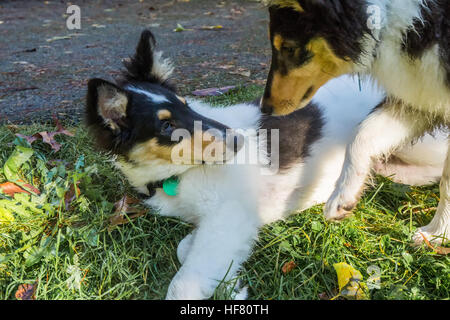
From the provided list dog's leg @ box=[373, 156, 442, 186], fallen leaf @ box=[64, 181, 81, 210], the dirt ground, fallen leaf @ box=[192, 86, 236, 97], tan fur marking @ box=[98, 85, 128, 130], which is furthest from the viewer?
the dirt ground

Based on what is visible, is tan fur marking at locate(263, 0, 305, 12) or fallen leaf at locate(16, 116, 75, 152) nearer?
tan fur marking at locate(263, 0, 305, 12)

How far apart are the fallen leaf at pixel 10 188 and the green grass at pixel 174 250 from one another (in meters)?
0.15

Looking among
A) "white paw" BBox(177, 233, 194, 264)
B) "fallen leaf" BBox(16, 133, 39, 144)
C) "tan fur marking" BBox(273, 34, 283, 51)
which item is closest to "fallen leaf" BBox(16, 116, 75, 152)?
"fallen leaf" BBox(16, 133, 39, 144)

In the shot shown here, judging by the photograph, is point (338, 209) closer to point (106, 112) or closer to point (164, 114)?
point (164, 114)

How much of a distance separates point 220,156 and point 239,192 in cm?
25

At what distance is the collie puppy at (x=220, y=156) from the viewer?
2.16 m

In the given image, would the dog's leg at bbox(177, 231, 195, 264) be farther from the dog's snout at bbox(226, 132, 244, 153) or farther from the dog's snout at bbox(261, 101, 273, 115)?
the dog's snout at bbox(261, 101, 273, 115)

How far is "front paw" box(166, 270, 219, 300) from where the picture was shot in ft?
6.54

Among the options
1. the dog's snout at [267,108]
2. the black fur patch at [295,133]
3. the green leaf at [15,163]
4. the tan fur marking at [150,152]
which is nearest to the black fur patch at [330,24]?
the dog's snout at [267,108]

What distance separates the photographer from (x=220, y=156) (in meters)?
2.33

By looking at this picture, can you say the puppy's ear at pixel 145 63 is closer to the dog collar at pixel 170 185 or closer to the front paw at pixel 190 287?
the dog collar at pixel 170 185

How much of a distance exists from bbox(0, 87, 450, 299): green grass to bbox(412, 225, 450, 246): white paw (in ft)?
0.14

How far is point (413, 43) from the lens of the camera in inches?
72.1
